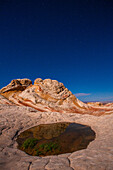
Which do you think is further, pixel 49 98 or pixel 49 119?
pixel 49 98

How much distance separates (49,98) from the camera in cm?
2964

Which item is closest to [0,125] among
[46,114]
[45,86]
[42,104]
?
[46,114]

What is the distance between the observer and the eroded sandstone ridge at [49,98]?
2553 centimetres

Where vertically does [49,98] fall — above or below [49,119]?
above

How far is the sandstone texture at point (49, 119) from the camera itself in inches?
182

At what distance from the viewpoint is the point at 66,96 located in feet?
103

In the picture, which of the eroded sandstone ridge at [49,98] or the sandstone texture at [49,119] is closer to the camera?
the sandstone texture at [49,119]

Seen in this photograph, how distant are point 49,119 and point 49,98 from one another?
13.0 m

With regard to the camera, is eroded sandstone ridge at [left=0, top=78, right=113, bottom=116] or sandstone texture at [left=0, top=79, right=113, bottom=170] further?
eroded sandstone ridge at [left=0, top=78, right=113, bottom=116]

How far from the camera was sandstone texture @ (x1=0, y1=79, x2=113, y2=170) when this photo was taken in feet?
15.2

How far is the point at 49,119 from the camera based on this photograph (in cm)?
1683

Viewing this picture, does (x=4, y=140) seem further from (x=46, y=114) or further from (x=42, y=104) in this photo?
(x=42, y=104)

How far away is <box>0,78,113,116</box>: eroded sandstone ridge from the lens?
25.5 m

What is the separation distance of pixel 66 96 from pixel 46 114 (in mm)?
14232
